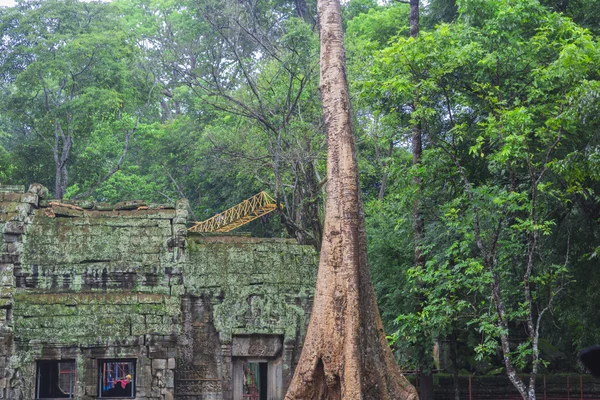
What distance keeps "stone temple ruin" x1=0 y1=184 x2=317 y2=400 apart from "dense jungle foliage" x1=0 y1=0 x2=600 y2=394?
2639 mm

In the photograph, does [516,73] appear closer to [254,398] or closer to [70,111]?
[254,398]

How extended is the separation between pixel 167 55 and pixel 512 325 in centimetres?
2344

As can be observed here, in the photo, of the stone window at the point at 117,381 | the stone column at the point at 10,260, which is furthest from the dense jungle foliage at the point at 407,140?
the stone column at the point at 10,260

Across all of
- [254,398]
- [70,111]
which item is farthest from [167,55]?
[254,398]

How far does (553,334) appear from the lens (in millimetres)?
21234

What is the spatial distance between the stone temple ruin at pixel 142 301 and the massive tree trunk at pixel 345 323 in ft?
14.5

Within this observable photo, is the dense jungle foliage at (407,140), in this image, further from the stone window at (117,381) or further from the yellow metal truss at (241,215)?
the stone window at (117,381)

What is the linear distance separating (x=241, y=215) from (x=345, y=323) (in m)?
17.8

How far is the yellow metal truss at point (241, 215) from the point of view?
1129 inches

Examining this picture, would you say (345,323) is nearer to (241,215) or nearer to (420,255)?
(420,255)

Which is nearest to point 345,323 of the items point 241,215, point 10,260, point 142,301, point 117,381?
point 142,301

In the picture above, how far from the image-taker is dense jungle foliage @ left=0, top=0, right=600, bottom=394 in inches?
551

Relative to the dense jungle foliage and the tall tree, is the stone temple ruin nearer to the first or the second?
the dense jungle foliage

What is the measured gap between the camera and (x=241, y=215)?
29.5 meters
